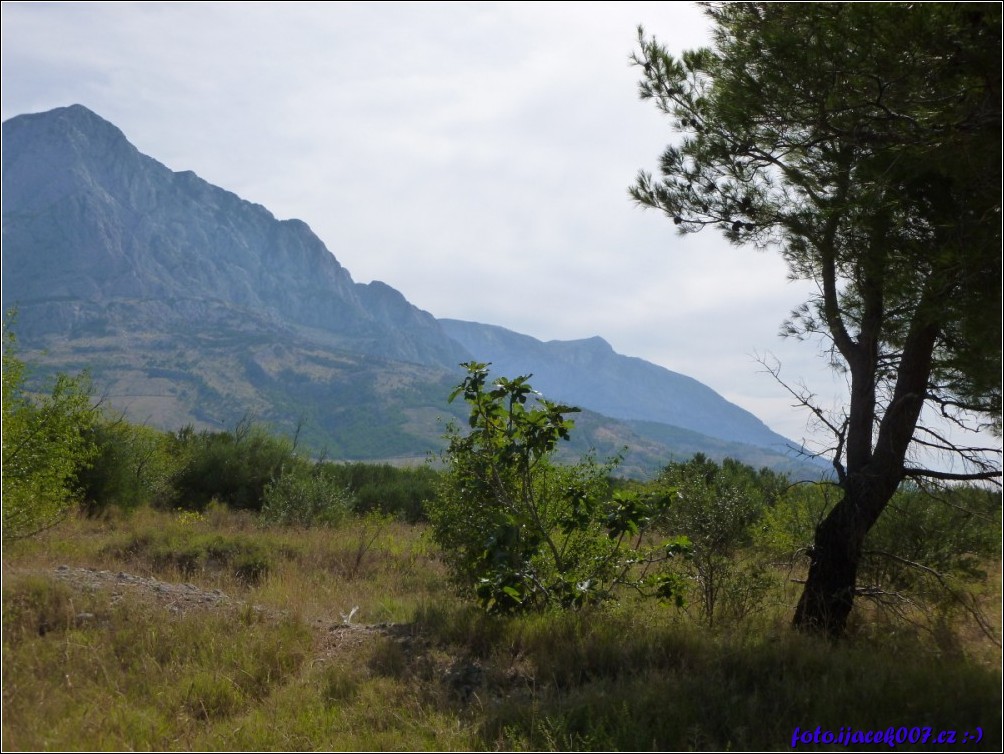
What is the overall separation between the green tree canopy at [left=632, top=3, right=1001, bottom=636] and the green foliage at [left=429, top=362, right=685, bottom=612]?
5.75ft

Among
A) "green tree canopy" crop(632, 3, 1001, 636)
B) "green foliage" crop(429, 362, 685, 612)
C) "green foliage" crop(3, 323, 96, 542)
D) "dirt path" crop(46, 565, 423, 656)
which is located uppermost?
"green tree canopy" crop(632, 3, 1001, 636)

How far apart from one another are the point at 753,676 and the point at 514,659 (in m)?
1.84

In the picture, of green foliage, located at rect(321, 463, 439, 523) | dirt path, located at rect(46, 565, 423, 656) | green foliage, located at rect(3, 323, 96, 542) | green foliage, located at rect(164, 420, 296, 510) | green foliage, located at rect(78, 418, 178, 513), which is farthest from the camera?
green foliage, located at rect(321, 463, 439, 523)

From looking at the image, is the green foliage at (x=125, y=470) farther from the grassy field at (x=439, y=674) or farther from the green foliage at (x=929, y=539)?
the green foliage at (x=929, y=539)

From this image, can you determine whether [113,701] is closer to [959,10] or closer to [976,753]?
[976,753]

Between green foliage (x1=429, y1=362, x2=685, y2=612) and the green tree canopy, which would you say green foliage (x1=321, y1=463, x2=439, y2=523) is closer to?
green foliage (x1=429, y1=362, x2=685, y2=612)

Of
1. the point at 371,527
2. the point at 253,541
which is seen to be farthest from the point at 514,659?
the point at 371,527

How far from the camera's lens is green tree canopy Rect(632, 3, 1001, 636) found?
5.09 metres

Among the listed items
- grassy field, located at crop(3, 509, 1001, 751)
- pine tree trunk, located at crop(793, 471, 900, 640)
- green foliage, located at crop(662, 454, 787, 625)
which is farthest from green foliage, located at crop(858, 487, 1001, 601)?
green foliage, located at crop(662, 454, 787, 625)

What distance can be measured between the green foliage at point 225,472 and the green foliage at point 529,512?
1199 cm

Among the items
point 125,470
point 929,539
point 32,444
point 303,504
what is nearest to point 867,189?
point 929,539

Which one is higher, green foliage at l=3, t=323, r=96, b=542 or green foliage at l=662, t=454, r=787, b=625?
green foliage at l=662, t=454, r=787, b=625

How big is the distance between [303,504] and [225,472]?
493cm

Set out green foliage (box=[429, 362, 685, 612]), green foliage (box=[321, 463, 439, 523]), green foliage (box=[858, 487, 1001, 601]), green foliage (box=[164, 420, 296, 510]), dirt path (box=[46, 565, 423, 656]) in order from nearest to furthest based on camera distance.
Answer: dirt path (box=[46, 565, 423, 656])
green foliage (box=[429, 362, 685, 612])
green foliage (box=[858, 487, 1001, 601])
green foliage (box=[164, 420, 296, 510])
green foliage (box=[321, 463, 439, 523])
